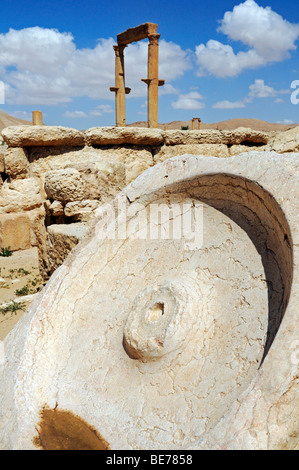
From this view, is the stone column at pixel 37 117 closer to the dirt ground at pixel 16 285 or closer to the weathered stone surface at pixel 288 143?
the dirt ground at pixel 16 285

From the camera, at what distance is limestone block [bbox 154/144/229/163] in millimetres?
6160

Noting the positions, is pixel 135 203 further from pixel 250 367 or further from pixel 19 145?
pixel 19 145

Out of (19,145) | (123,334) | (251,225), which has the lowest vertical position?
(123,334)

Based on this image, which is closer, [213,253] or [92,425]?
[92,425]

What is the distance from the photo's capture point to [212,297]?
1.69 meters

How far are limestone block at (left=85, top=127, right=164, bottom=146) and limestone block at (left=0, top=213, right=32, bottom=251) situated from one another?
1510 mm

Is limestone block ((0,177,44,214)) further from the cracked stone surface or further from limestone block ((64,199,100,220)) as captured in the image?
the cracked stone surface

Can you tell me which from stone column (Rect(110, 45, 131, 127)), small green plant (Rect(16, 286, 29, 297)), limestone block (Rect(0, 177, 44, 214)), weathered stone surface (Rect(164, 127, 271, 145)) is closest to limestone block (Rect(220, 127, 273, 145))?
weathered stone surface (Rect(164, 127, 271, 145))

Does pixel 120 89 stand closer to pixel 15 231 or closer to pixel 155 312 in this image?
pixel 15 231

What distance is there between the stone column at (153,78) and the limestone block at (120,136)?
453cm

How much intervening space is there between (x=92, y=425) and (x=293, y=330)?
0.92 meters

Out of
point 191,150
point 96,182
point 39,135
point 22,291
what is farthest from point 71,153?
point 22,291

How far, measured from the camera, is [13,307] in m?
3.61
